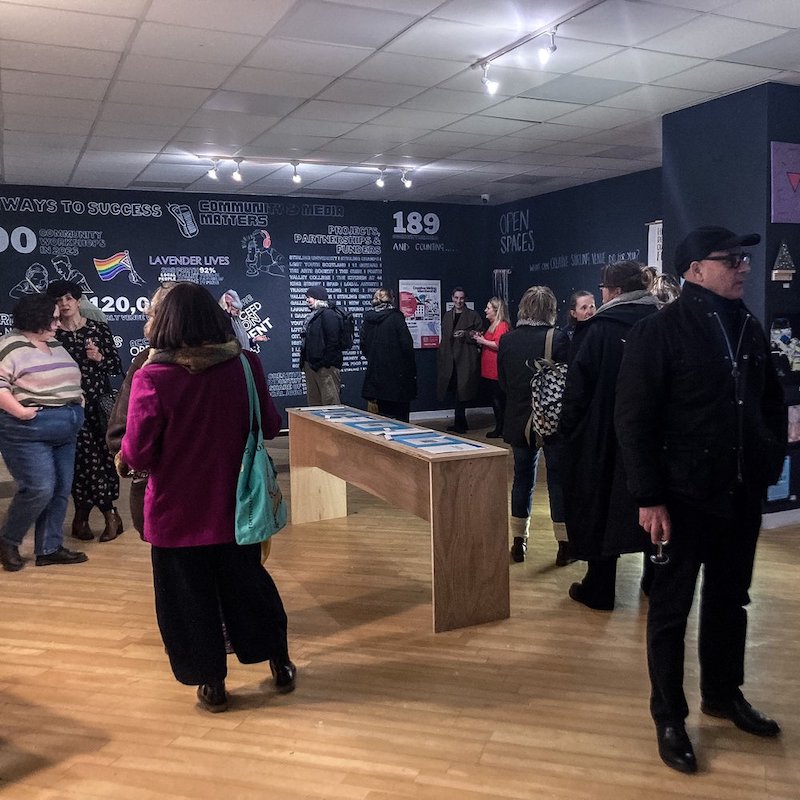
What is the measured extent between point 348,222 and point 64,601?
22.2 feet

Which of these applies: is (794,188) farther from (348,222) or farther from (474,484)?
(348,222)

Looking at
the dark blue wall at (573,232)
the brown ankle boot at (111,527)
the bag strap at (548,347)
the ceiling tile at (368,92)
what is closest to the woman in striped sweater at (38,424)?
the brown ankle boot at (111,527)

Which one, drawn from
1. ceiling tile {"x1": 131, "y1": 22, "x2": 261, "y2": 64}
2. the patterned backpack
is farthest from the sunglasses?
ceiling tile {"x1": 131, "y1": 22, "x2": 261, "y2": 64}

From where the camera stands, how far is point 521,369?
4344 millimetres

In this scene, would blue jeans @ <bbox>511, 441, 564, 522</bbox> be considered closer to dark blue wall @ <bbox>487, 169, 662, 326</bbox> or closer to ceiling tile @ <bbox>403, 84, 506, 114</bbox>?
ceiling tile @ <bbox>403, 84, 506, 114</bbox>

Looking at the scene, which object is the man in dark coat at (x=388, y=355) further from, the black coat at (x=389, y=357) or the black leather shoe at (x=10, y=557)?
the black leather shoe at (x=10, y=557)

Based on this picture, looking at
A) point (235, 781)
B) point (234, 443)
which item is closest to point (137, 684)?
point (235, 781)

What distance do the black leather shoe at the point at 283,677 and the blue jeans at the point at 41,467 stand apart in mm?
2136

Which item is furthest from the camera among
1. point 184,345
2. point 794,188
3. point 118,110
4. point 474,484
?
point 118,110

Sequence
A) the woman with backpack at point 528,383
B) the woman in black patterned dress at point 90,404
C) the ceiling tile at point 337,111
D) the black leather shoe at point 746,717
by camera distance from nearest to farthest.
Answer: the black leather shoe at point 746,717 < the woman with backpack at point 528,383 < the woman in black patterned dress at point 90,404 < the ceiling tile at point 337,111

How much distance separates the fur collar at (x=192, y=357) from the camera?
8.87ft

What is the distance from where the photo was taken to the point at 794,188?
5.15 meters

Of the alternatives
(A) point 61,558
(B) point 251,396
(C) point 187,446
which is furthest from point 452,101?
(A) point 61,558

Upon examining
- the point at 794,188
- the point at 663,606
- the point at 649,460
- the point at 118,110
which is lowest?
the point at 663,606
